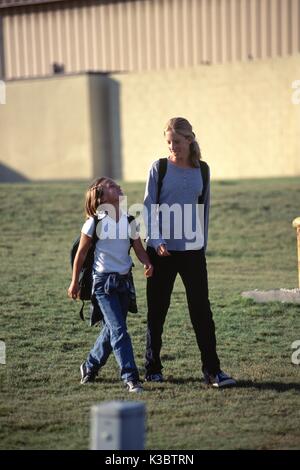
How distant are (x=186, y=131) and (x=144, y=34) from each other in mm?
20392

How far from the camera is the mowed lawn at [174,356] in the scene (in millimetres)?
5523

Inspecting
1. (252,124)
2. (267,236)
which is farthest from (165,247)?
(252,124)

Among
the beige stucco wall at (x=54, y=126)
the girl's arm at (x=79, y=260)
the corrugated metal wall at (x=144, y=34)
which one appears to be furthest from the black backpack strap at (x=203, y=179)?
the corrugated metal wall at (x=144, y=34)

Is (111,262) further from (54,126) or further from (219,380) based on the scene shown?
(54,126)

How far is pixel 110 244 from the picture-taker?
21.1 feet

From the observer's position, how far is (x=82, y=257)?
641cm

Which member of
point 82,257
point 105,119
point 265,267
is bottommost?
point 265,267

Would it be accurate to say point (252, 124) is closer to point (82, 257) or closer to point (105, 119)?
point (105, 119)

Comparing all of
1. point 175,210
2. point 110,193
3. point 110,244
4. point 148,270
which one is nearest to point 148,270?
point 148,270

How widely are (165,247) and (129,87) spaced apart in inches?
697

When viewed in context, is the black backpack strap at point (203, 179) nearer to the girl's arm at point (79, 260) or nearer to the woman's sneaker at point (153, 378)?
the girl's arm at point (79, 260)

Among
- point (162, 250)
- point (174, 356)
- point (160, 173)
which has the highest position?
point (160, 173)

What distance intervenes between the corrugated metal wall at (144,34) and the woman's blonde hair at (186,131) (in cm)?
1814
